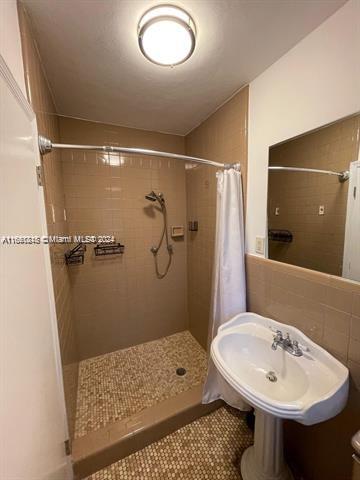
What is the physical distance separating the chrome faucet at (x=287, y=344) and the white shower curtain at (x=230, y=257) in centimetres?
35

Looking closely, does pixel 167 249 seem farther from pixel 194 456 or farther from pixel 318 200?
pixel 194 456

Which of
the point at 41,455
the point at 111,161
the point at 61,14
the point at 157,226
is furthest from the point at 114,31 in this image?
the point at 41,455

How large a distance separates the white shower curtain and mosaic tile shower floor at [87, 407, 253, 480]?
16 cm

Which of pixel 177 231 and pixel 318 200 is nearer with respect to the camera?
pixel 318 200

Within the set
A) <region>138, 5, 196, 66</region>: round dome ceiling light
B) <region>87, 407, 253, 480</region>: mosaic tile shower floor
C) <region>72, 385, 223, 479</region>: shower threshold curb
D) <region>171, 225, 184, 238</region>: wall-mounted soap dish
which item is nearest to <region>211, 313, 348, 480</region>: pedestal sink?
<region>87, 407, 253, 480</region>: mosaic tile shower floor

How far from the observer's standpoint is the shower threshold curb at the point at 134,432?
1169 millimetres

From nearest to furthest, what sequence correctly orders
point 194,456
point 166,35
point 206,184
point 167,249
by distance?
point 166,35
point 194,456
point 206,184
point 167,249

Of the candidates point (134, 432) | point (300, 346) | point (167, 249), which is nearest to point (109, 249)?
point (167, 249)

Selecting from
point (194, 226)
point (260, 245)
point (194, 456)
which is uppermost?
point (194, 226)

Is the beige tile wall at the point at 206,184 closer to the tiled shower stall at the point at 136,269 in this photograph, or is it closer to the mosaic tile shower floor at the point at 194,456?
the tiled shower stall at the point at 136,269

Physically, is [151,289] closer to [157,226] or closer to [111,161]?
[157,226]

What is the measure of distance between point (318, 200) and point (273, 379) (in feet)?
3.30

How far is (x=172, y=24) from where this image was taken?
870 mm

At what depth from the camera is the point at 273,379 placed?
Answer: 106 centimetres
